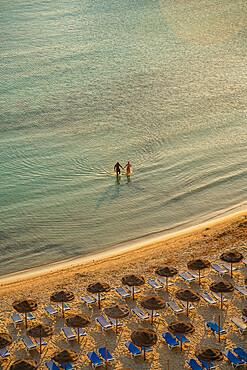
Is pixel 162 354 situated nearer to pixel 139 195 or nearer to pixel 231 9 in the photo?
pixel 139 195

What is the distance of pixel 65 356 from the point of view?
19.3m

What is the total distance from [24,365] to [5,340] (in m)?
1.80

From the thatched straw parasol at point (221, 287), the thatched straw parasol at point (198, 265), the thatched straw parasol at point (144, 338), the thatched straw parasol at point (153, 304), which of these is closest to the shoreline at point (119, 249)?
the thatched straw parasol at point (198, 265)

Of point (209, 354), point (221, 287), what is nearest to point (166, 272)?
point (221, 287)

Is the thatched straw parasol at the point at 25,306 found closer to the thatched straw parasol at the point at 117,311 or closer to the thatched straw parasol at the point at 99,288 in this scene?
the thatched straw parasol at the point at 99,288

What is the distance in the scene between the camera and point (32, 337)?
21.2m

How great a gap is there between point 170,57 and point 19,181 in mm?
38725

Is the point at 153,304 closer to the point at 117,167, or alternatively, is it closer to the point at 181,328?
the point at 181,328

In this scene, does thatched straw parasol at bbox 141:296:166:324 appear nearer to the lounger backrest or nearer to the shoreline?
the lounger backrest

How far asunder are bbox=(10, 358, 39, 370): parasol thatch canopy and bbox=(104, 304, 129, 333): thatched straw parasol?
3946mm

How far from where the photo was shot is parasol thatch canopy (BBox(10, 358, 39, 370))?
1864 cm

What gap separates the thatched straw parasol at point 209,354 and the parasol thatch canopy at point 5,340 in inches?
291

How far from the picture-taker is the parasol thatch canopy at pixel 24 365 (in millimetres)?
18641

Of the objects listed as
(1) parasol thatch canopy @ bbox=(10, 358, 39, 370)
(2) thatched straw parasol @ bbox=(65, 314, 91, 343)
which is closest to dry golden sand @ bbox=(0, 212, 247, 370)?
(2) thatched straw parasol @ bbox=(65, 314, 91, 343)
